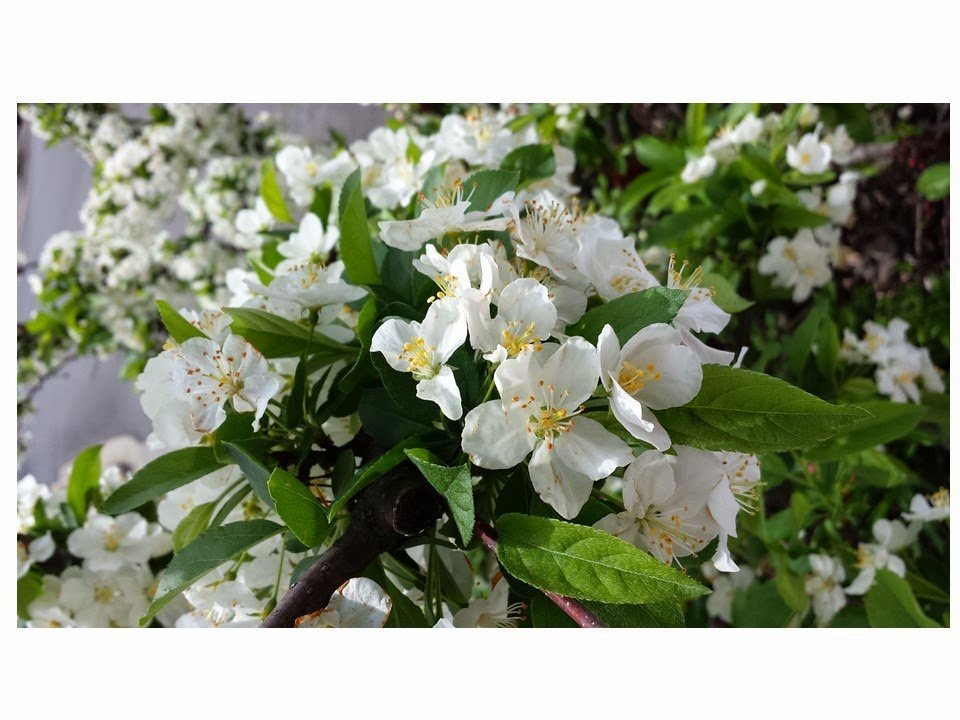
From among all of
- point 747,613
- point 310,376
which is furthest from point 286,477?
point 747,613

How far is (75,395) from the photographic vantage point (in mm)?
3033

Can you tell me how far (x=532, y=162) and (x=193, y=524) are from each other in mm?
585

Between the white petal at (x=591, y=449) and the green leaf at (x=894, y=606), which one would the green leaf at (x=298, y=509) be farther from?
the green leaf at (x=894, y=606)

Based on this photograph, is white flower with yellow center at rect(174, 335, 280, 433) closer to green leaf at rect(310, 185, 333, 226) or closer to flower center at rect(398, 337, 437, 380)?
flower center at rect(398, 337, 437, 380)

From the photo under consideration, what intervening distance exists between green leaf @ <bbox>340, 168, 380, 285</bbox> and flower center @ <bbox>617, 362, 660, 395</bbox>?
0.27m

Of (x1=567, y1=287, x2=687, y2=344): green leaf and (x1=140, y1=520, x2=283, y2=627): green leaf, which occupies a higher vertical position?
(x1=567, y1=287, x2=687, y2=344): green leaf

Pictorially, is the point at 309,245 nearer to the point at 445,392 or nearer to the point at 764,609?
the point at 445,392

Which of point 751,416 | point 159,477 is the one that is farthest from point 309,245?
point 751,416

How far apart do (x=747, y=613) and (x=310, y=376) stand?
0.93 metres

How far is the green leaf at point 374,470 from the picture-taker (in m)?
0.49

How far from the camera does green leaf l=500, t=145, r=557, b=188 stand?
37.0 inches

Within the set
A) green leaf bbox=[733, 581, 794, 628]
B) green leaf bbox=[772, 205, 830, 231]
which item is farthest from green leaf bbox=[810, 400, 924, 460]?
green leaf bbox=[772, 205, 830, 231]

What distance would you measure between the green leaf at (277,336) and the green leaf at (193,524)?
0.15 m

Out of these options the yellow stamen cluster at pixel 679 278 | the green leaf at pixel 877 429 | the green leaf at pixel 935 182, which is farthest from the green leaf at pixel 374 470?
the green leaf at pixel 935 182
